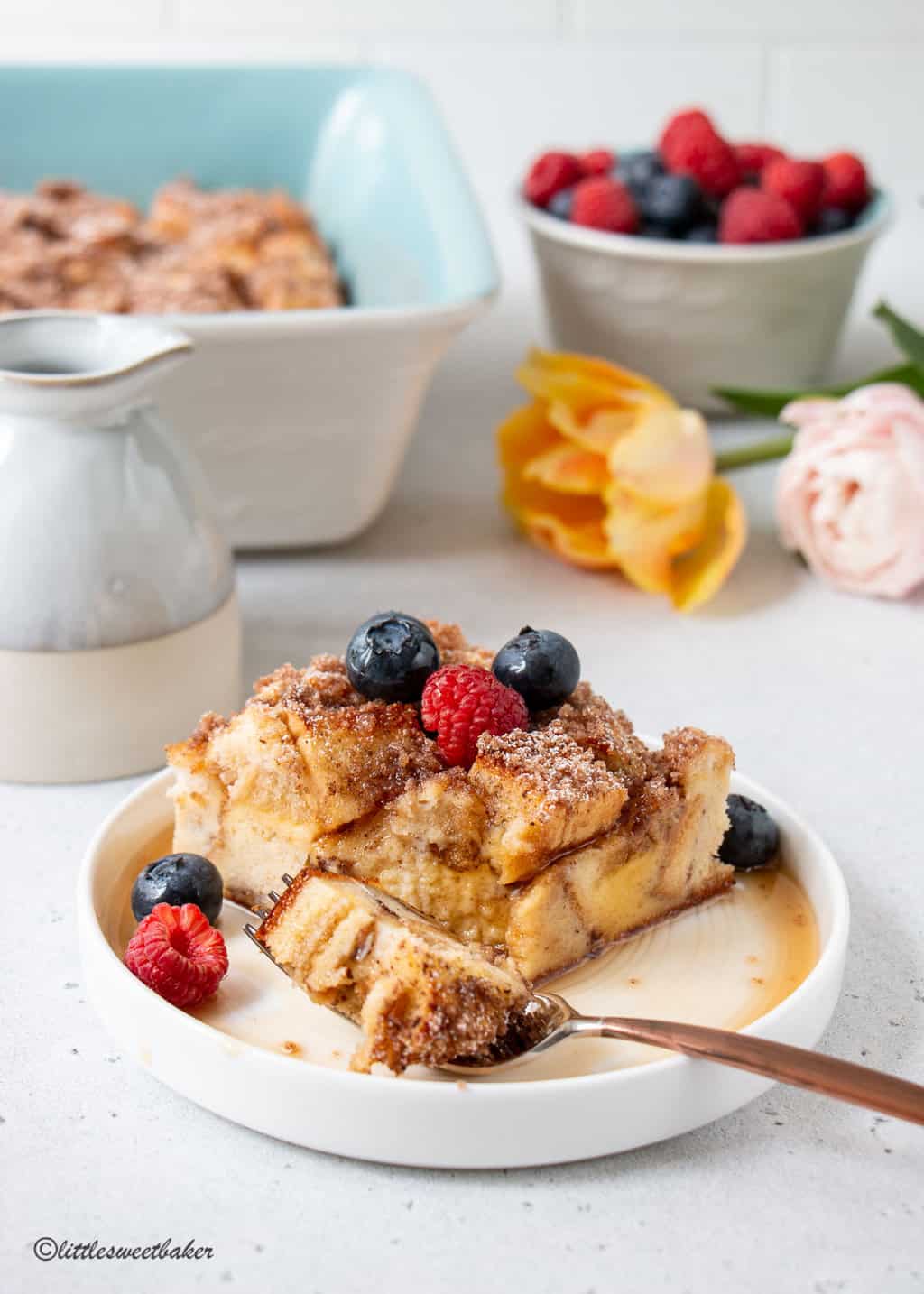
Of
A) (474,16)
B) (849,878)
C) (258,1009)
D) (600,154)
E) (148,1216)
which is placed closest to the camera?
(148,1216)

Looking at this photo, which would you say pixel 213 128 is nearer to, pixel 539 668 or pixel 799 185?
pixel 799 185

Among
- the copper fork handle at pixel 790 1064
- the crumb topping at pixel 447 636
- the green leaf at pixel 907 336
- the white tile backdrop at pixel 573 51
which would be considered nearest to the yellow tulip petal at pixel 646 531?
the green leaf at pixel 907 336

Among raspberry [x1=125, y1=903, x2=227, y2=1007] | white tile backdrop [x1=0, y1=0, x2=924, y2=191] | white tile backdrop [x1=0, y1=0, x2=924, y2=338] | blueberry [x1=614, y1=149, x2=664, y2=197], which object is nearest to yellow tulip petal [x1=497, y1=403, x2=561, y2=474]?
blueberry [x1=614, y1=149, x2=664, y2=197]

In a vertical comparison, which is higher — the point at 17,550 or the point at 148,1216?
the point at 17,550

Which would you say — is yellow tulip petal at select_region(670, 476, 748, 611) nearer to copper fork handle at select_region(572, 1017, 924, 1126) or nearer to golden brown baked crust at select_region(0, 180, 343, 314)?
golden brown baked crust at select_region(0, 180, 343, 314)

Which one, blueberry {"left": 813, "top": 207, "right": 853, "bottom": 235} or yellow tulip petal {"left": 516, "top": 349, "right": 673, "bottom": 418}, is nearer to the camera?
yellow tulip petal {"left": 516, "top": 349, "right": 673, "bottom": 418}

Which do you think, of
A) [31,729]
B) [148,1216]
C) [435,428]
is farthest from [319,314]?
[148,1216]

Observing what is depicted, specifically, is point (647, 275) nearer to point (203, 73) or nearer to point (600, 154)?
point (600, 154)
